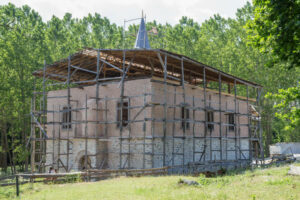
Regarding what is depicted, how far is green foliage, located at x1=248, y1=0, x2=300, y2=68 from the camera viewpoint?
31.9ft

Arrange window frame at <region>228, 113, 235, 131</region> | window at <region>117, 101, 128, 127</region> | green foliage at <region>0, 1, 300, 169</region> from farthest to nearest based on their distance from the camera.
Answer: green foliage at <region>0, 1, 300, 169</region> → window frame at <region>228, 113, 235, 131</region> → window at <region>117, 101, 128, 127</region>

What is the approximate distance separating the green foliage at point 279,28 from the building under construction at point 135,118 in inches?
250

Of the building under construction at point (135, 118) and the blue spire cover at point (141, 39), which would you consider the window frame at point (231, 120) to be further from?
the blue spire cover at point (141, 39)

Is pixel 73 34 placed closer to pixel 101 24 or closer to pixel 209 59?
pixel 101 24

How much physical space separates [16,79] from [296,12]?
25.4 meters

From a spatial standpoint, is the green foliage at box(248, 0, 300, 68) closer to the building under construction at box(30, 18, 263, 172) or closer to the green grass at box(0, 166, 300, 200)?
the green grass at box(0, 166, 300, 200)

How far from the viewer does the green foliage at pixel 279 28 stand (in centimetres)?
973

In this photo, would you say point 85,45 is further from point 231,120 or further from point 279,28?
point 279,28

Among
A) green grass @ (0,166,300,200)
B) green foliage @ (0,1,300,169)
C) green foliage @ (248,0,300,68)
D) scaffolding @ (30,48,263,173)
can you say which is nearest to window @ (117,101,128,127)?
scaffolding @ (30,48,263,173)

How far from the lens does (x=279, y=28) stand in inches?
409

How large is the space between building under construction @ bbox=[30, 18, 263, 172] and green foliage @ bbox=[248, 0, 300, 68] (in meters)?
6.35

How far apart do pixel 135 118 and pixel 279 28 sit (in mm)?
10254

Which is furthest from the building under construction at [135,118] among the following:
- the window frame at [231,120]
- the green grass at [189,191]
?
the green grass at [189,191]

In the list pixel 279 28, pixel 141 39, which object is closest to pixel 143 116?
pixel 141 39
